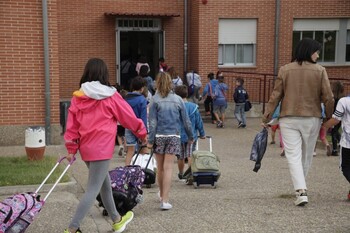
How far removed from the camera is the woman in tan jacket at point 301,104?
622 cm

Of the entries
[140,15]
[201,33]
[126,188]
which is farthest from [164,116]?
[140,15]

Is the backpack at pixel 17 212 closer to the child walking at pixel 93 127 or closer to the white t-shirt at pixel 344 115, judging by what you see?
the child walking at pixel 93 127

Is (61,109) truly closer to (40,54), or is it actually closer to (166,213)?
(40,54)

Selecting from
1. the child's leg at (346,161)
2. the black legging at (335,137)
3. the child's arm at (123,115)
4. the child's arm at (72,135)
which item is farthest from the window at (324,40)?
the child's arm at (72,135)

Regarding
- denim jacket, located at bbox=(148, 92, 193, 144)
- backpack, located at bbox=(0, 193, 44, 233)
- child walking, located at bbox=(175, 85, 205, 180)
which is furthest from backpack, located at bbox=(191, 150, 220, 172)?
backpack, located at bbox=(0, 193, 44, 233)

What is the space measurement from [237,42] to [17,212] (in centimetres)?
1351

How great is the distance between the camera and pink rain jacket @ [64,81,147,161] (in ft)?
16.0

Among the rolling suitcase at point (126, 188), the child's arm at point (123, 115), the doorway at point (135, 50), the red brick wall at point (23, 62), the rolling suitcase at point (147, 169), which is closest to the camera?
the child's arm at point (123, 115)

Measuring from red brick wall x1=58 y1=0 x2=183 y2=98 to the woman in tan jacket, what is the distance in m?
11.4

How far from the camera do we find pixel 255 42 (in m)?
17.2

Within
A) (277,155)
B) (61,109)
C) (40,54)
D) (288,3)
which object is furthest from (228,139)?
(288,3)

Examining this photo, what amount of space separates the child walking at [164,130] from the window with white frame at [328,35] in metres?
12.2

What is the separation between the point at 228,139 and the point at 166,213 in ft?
23.1

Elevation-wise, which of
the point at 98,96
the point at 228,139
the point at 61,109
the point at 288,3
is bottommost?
the point at 228,139
